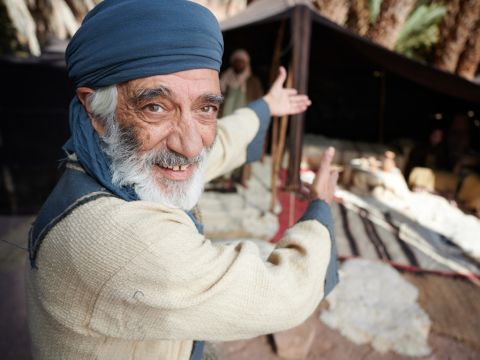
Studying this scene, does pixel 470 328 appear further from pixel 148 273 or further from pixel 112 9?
pixel 112 9

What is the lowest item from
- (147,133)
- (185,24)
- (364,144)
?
(364,144)

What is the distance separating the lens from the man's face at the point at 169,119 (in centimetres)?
90

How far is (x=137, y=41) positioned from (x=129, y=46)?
0.09 feet

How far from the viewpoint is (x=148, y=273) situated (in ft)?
2.26

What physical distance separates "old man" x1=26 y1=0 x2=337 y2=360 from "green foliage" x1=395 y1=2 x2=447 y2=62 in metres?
11.3

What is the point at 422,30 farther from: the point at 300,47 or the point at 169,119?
the point at 169,119

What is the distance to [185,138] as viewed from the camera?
3.13 ft

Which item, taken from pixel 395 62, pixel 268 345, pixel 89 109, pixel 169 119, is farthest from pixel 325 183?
pixel 395 62

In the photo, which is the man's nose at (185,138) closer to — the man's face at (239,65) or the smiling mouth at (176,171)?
the smiling mouth at (176,171)

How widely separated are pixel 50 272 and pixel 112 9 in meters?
0.72

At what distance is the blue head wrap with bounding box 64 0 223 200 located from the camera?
2.83ft

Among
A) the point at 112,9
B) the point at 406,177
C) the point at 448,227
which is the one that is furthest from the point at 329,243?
the point at 406,177

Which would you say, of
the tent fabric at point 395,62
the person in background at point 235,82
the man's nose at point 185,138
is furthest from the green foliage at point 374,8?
the man's nose at point 185,138

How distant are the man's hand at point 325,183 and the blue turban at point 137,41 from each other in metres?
0.61
